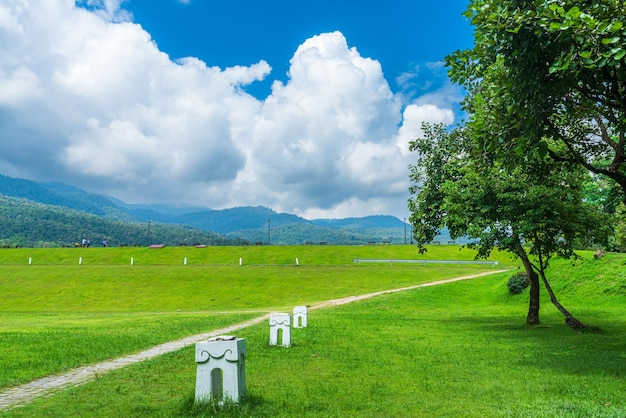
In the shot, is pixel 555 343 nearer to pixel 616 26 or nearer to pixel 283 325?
pixel 283 325

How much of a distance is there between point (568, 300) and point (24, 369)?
33.7 meters

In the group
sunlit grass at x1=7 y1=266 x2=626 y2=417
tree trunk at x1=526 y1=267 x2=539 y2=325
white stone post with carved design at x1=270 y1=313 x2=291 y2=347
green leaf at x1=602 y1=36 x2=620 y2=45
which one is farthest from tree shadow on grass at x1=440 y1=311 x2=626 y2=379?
green leaf at x1=602 y1=36 x2=620 y2=45

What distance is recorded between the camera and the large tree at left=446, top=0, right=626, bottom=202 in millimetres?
9281

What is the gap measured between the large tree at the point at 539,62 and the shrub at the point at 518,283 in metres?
27.3

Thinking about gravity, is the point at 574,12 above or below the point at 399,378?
above

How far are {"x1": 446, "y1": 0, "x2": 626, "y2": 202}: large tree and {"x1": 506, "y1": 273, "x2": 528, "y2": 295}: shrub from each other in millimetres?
27291

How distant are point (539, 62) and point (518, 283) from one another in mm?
31573

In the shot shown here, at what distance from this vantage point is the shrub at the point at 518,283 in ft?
129

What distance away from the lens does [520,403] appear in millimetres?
9695

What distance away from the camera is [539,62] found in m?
11.4

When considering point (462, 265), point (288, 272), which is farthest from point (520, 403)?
point (462, 265)

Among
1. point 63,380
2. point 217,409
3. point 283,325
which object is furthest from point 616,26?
point 63,380

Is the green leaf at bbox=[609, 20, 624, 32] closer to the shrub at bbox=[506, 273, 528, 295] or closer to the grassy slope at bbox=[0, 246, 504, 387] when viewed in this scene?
the grassy slope at bbox=[0, 246, 504, 387]

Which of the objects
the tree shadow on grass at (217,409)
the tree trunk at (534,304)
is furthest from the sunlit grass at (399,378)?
the tree trunk at (534,304)
